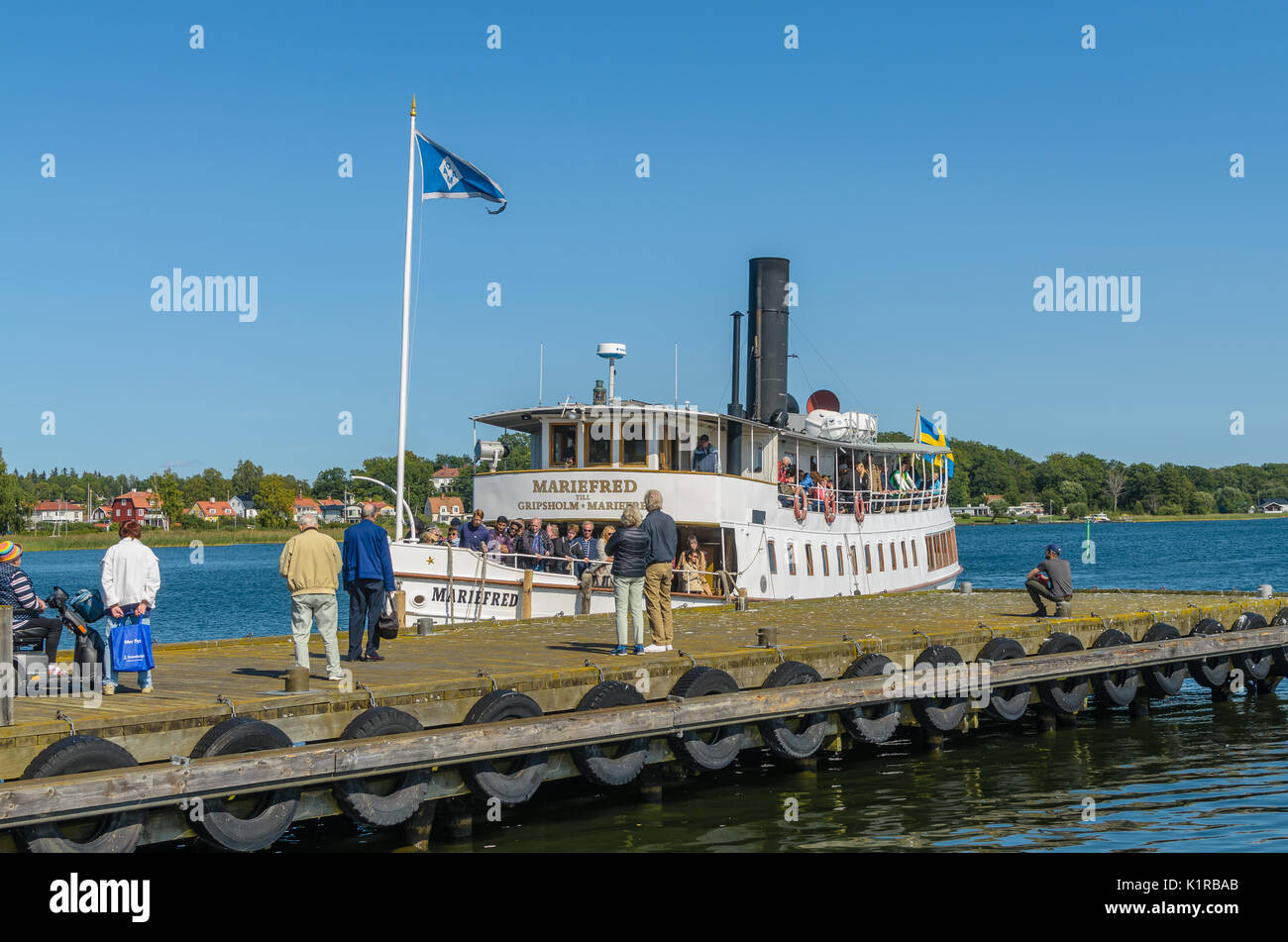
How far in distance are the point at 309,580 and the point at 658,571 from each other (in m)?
4.20

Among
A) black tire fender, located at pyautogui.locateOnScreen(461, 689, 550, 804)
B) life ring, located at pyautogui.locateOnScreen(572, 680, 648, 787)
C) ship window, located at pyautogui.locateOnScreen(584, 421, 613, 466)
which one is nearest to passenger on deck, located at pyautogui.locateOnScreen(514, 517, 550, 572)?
ship window, located at pyautogui.locateOnScreen(584, 421, 613, 466)

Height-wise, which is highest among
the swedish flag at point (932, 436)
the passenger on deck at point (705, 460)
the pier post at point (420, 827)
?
the swedish flag at point (932, 436)

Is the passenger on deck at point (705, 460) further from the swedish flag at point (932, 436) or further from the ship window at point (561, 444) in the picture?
the swedish flag at point (932, 436)

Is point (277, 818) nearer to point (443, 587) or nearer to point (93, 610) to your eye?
point (93, 610)

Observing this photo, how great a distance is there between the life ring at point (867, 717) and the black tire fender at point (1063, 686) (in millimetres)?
3160

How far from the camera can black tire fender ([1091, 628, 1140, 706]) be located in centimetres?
1839

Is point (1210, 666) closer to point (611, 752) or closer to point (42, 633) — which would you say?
point (611, 752)

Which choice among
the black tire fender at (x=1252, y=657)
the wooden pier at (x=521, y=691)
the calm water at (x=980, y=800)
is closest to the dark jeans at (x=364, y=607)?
the wooden pier at (x=521, y=691)

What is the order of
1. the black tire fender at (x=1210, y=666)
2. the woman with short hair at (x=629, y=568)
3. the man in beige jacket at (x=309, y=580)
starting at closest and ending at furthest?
the man in beige jacket at (x=309, y=580), the woman with short hair at (x=629, y=568), the black tire fender at (x=1210, y=666)

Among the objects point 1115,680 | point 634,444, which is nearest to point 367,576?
point 1115,680

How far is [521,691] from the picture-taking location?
12.2 metres

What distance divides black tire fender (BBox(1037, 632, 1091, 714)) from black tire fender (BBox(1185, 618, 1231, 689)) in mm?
2843

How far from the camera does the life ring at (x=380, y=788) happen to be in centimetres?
1045
